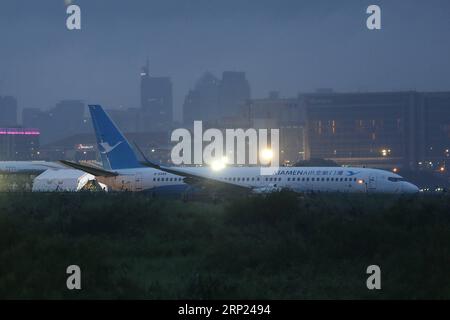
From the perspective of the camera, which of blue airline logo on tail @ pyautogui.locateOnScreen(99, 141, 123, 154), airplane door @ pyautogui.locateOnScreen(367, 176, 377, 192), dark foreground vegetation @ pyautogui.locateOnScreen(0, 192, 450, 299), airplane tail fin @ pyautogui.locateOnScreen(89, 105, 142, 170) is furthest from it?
blue airline logo on tail @ pyautogui.locateOnScreen(99, 141, 123, 154)

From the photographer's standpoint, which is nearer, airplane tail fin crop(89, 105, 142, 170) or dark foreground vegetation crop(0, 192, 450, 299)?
dark foreground vegetation crop(0, 192, 450, 299)

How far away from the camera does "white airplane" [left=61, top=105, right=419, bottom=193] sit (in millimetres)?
58125

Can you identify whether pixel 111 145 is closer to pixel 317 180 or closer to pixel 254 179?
pixel 254 179

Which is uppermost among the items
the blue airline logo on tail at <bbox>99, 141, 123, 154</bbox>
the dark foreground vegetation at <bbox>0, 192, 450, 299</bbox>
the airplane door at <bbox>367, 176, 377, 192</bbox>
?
the blue airline logo on tail at <bbox>99, 141, 123, 154</bbox>

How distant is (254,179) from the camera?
59.1m

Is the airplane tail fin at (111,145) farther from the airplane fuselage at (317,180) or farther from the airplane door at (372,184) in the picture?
the airplane door at (372,184)

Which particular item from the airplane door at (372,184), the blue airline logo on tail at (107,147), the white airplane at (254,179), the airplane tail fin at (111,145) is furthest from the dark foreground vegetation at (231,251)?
the blue airline logo on tail at (107,147)

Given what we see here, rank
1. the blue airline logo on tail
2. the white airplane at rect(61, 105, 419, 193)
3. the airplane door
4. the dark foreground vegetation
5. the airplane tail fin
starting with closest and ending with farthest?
the dark foreground vegetation, the white airplane at rect(61, 105, 419, 193), the airplane door, the airplane tail fin, the blue airline logo on tail

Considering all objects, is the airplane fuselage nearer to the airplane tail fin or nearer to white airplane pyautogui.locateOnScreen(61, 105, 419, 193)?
white airplane pyautogui.locateOnScreen(61, 105, 419, 193)

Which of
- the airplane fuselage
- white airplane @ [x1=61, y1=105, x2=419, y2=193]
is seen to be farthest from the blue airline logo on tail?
the airplane fuselage

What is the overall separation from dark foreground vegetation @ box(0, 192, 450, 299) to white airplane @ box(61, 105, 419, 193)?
1697cm

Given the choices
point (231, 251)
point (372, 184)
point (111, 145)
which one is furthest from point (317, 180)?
point (231, 251)

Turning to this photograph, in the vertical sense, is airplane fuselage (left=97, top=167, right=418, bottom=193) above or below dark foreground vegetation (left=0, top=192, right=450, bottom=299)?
above
